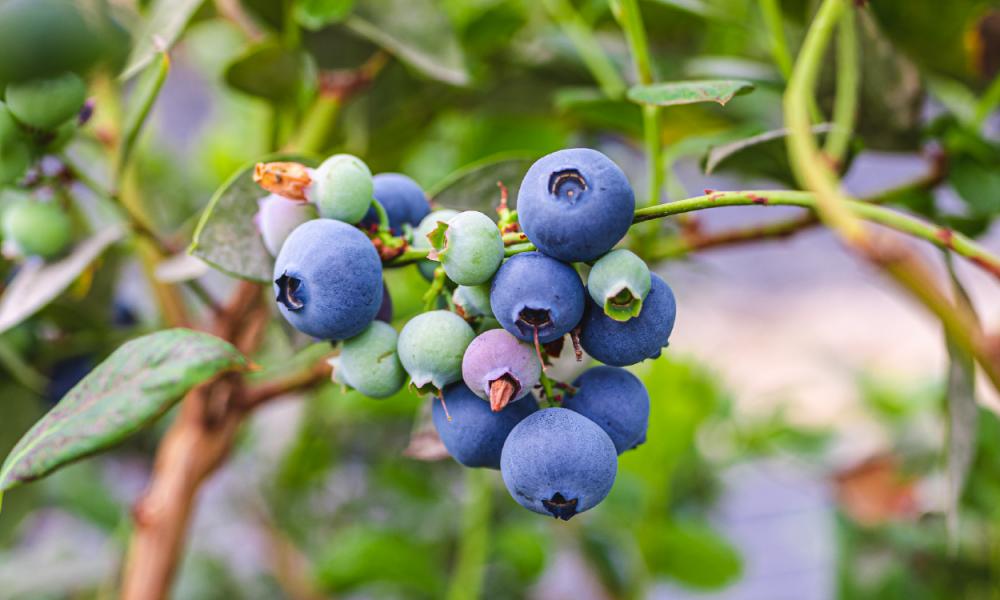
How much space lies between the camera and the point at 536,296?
306 mm

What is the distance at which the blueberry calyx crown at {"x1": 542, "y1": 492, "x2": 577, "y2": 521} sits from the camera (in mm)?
319

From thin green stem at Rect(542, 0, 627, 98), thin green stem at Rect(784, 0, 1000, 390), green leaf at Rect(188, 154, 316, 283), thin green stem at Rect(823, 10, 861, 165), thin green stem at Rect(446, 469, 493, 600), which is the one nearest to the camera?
thin green stem at Rect(784, 0, 1000, 390)

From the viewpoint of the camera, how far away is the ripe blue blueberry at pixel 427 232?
1.17ft

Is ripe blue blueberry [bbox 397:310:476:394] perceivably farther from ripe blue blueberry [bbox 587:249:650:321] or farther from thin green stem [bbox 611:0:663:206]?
thin green stem [bbox 611:0:663:206]

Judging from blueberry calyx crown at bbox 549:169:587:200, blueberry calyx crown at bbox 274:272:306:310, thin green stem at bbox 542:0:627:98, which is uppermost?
blueberry calyx crown at bbox 549:169:587:200

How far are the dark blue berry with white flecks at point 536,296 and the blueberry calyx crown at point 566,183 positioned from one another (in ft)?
0.09

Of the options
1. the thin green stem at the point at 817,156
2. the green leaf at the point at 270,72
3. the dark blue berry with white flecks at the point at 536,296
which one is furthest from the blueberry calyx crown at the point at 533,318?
the green leaf at the point at 270,72

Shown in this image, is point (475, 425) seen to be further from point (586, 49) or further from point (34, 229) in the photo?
point (586, 49)

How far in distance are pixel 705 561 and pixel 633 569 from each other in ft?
0.41

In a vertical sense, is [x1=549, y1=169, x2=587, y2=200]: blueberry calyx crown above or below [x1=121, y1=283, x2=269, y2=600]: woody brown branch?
above

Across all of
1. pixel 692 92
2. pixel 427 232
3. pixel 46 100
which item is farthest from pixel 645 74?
pixel 46 100

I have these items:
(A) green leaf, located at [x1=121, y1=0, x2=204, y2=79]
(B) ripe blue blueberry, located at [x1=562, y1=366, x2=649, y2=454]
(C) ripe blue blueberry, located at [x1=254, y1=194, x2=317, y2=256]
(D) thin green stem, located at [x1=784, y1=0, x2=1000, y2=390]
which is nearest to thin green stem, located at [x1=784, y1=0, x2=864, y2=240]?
(D) thin green stem, located at [x1=784, y1=0, x2=1000, y2=390]

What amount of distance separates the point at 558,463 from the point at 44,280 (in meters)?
0.34

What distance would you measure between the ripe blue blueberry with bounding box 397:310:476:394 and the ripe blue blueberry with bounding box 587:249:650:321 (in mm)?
58
